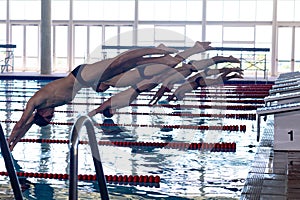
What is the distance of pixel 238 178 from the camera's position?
18.3ft

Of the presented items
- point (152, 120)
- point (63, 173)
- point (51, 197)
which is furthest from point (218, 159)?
point (152, 120)

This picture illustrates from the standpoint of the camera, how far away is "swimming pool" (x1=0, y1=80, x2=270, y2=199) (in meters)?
5.19

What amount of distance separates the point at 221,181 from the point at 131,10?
798 inches

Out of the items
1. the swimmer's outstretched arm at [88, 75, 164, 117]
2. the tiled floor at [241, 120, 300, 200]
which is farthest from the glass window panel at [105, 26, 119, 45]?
the tiled floor at [241, 120, 300, 200]

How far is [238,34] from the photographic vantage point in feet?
78.8

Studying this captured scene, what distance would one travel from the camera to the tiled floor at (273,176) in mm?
4393

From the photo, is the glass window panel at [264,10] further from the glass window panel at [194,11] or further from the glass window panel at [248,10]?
the glass window panel at [194,11]

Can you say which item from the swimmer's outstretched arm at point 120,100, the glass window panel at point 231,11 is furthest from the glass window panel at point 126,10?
the swimmer's outstretched arm at point 120,100

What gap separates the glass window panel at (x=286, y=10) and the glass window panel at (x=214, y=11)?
237 cm

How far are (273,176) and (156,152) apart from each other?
2.43 m

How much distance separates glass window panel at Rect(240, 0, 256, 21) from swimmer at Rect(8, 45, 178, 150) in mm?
17175

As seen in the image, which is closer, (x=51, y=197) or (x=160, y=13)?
(x=51, y=197)

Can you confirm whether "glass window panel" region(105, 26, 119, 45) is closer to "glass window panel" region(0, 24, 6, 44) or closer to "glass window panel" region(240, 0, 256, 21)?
"glass window panel" region(0, 24, 6, 44)

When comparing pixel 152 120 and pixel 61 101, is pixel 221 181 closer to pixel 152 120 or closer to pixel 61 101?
pixel 61 101
